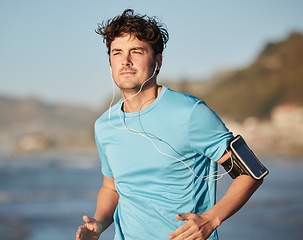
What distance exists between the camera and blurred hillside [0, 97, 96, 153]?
86.9m

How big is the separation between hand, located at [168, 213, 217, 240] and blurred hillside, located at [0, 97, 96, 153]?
7476 cm

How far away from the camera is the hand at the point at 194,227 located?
1773 mm

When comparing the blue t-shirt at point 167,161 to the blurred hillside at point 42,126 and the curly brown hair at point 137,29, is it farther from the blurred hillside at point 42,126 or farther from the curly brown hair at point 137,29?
the blurred hillside at point 42,126

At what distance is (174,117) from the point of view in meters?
2.01

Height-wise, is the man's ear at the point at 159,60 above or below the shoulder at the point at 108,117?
above

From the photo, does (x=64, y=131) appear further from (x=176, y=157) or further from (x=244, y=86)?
(x=176, y=157)

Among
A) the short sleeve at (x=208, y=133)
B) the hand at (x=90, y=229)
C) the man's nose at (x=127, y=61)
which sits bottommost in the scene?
the hand at (x=90, y=229)

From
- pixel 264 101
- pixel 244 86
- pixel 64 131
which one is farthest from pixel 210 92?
pixel 64 131

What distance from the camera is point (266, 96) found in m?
94.2

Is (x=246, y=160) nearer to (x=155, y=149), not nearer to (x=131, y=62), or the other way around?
(x=155, y=149)

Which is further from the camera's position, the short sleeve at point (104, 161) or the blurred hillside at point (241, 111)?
the blurred hillside at point (241, 111)

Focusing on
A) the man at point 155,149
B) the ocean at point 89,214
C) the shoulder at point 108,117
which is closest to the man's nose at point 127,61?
the man at point 155,149

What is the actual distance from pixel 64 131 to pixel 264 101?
53.1 meters

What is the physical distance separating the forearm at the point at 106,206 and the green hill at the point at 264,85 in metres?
87.8
